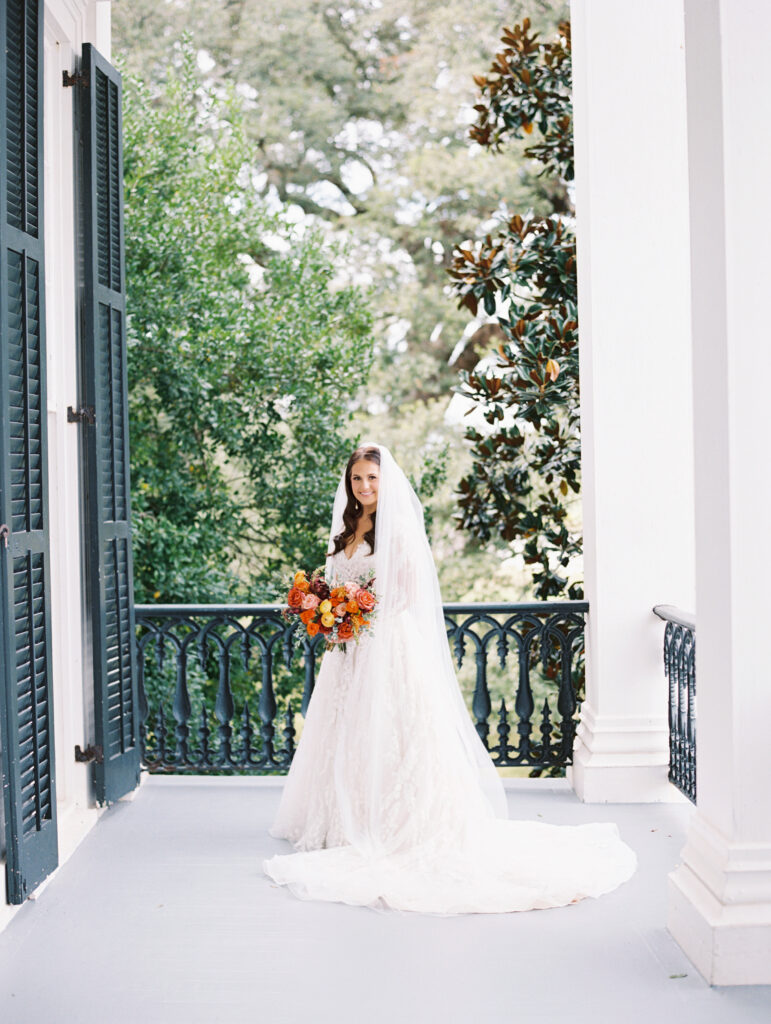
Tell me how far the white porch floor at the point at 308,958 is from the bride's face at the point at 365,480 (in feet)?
5.21

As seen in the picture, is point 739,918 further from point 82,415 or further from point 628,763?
point 82,415

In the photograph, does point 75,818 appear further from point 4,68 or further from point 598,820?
point 4,68

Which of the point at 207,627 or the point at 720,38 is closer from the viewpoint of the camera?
the point at 720,38

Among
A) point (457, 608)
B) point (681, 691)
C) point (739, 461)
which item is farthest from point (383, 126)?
point (739, 461)

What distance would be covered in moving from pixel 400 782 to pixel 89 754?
159 cm

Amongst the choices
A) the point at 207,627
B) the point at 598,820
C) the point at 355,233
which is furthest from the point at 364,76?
the point at 598,820

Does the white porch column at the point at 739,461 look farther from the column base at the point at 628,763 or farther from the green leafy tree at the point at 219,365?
the green leafy tree at the point at 219,365

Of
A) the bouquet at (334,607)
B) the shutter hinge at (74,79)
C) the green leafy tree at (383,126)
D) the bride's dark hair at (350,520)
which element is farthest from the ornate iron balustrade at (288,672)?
the green leafy tree at (383,126)

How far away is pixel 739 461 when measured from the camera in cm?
315

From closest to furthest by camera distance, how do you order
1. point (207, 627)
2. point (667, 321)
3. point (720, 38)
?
point (720, 38)
point (667, 321)
point (207, 627)

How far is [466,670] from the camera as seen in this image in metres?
11.8

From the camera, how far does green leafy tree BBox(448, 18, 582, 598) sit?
6.51 meters

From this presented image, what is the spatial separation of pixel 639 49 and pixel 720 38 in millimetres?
2341

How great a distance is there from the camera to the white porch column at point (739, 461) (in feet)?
10.2
